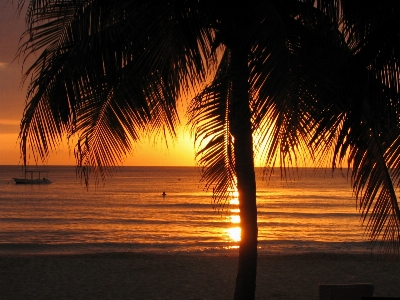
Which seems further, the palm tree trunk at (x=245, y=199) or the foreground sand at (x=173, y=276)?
the foreground sand at (x=173, y=276)

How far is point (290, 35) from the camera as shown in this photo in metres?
4.59

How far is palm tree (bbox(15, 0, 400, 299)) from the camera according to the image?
179 inches

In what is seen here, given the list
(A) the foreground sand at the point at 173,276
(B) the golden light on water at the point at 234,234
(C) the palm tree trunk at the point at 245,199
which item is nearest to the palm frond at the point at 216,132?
(C) the palm tree trunk at the point at 245,199

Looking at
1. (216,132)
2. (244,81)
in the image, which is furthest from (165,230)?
(244,81)

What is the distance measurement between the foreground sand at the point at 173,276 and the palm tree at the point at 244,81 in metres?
6.24

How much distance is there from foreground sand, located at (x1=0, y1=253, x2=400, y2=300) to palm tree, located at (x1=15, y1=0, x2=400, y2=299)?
20.5 feet

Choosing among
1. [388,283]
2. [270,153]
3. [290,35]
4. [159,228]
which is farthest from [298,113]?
[159,228]

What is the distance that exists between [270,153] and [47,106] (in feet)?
7.95

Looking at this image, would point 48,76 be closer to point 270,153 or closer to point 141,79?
point 141,79

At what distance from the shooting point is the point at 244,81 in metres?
5.16

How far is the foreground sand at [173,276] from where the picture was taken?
11852 mm

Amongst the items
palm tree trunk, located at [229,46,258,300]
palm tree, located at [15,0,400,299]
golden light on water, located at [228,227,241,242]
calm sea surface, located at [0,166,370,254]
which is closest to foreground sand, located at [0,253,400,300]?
calm sea surface, located at [0,166,370,254]

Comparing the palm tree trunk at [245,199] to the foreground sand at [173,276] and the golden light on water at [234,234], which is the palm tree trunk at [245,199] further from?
the golden light on water at [234,234]

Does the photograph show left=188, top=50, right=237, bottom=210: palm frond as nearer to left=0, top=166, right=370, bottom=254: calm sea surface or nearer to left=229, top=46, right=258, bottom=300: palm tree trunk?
left=229, top=46, right=258, bottom=300: palm tree trunk
